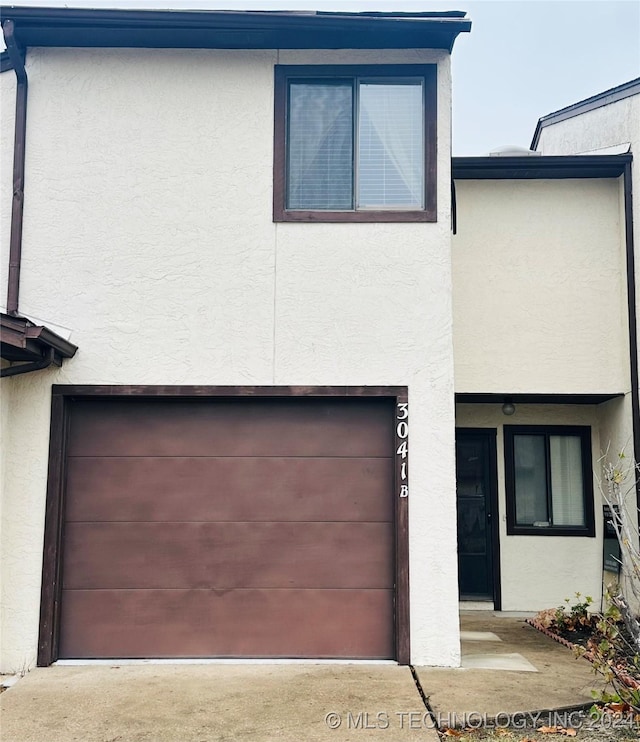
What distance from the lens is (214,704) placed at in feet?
19.9

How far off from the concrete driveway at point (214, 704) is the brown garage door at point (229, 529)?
12.7 inches

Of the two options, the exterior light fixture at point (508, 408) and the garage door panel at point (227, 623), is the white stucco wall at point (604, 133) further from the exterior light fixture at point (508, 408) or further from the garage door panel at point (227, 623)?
the garage door panel at point (227, 623)

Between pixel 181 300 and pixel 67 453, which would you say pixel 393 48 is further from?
pixel 67 453

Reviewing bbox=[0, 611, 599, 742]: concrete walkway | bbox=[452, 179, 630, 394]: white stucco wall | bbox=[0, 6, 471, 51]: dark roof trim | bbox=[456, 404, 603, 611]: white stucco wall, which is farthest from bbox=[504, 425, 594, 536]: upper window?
bbox=[0, 6, 471, 51]: dark roof trim

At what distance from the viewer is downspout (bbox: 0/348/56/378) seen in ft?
23.2

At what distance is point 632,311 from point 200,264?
5261 mm

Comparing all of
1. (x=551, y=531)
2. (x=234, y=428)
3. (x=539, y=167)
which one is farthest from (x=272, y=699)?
(x=539, y=167)

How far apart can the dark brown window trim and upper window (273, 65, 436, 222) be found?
5.63 ft

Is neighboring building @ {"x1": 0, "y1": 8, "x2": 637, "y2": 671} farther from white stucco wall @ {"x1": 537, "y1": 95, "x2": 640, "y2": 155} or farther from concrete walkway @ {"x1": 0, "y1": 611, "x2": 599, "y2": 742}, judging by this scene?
white stucco wall @ {"x1": 537, "y1": 95, "x2": 640, "y2": 155}

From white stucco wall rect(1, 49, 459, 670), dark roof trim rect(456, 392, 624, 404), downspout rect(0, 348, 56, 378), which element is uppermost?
white stucco wall rect(1, 49, 459, 670)

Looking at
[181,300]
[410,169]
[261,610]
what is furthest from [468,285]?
[261,610]

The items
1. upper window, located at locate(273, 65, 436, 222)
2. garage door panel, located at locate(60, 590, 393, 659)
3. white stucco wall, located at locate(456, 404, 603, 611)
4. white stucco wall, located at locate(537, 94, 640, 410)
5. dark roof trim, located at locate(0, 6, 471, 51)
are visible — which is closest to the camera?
garage door panel, located at locate(60, 590, 393, 659)

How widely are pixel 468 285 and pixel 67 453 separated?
5.23 m

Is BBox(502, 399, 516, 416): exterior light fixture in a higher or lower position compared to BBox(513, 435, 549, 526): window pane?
higher
